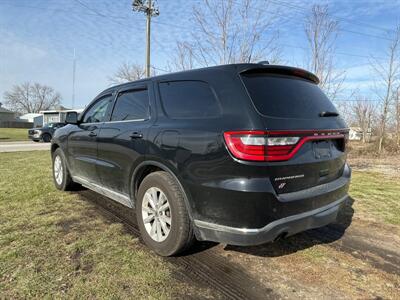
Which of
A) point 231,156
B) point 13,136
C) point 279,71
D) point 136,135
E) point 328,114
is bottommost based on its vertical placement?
point 13,136

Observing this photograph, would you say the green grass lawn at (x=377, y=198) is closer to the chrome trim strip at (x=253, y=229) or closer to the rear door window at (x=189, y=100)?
the chrome trim strip at (x=253, y=229)

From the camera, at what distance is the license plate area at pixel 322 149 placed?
2738 mm

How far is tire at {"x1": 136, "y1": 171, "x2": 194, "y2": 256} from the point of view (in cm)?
284

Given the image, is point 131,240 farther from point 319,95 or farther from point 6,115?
point 6,115

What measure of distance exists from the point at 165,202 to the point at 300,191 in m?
1.32

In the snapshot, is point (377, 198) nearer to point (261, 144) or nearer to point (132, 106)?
point (261, 144)

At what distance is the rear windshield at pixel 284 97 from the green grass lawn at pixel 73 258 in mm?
1724

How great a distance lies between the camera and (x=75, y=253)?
3.15 meters

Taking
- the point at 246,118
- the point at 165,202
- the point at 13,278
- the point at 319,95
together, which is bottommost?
the point at 13,278

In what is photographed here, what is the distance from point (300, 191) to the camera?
8.57ft

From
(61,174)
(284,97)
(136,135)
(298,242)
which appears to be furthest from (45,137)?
(284,97)

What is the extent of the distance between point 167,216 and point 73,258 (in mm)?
1037

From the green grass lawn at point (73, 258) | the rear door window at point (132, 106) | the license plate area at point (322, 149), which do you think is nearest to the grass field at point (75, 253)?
the green grass lawn at point (73, 258)

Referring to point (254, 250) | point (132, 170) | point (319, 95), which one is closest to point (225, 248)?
point (254, 250)
